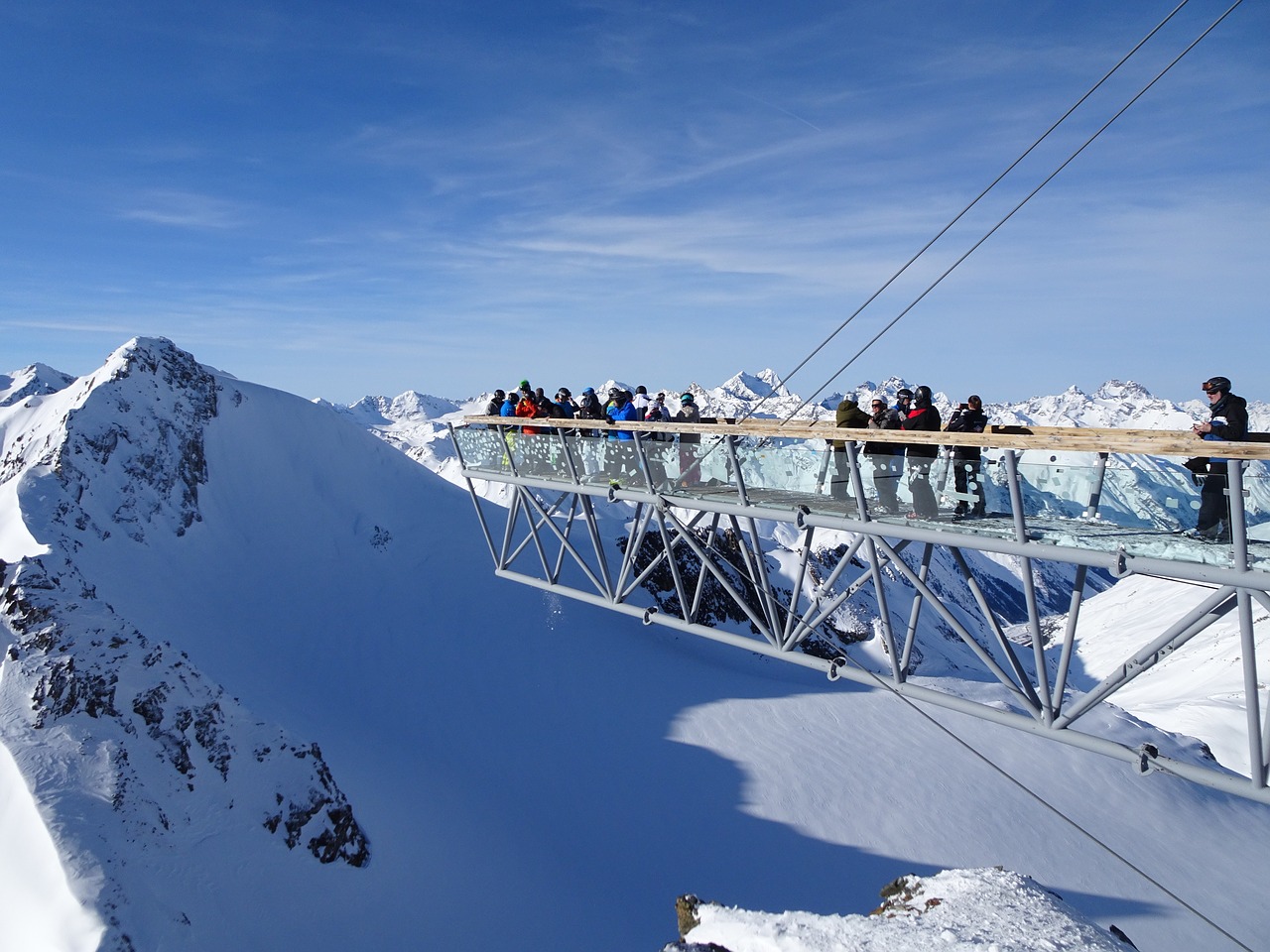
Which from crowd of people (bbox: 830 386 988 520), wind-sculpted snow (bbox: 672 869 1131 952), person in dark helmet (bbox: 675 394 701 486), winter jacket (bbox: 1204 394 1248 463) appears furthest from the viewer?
person in dark helmet (bbox: 675 394 701 486)

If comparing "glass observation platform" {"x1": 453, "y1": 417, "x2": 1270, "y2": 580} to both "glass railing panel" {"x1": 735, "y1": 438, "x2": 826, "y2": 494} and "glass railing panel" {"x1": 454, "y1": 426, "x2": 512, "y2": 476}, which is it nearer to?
"glass railing panel" {"x1": 735, "y1": 438, "x2": 826, "y2": 494}

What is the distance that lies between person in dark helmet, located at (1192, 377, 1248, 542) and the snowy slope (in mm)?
18235

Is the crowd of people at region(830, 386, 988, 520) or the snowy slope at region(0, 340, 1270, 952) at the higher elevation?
the crowd of people at region(830, 386, 988, 520)

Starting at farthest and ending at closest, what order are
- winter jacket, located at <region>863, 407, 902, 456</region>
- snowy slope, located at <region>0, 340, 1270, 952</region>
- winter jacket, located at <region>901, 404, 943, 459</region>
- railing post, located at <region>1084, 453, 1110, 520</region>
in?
snowy slope, located at <region>0, 340, 1270, 952</region> < winter jacket, located at <region>901, 404, 943, 459</region> < winter jacket, located at <region>863, 407, 902, 456</region> < railing post, located at <region>1084, 453, 1110, 520</region>

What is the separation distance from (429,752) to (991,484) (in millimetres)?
23945

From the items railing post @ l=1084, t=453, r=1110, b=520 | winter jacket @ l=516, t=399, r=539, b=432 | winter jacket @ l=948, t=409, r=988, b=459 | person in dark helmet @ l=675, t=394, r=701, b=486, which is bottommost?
railing post @ l=1084, t=453, r=1110, b=520

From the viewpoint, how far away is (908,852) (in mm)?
26094

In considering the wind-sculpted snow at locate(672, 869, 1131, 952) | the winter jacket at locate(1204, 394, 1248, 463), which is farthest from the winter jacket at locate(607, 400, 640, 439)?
the winter jacket at locate(1204, 394, 1248, 463)

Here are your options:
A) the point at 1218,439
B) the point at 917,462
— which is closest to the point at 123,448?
the point at 917,462

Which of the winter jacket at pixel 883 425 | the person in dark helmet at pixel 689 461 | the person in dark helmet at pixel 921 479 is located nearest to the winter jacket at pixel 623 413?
the person in dark helmet at pixel 689 461

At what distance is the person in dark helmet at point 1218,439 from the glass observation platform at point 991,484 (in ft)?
0.18

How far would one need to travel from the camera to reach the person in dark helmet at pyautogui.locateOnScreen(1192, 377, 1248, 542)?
24.3 feet

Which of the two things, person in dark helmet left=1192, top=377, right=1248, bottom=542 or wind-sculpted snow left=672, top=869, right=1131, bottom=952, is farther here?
wind-sculpted snow left=672, top=869, right=1131, bottom=952

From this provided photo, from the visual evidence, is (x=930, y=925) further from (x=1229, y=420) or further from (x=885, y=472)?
(x=1229, y=420)
